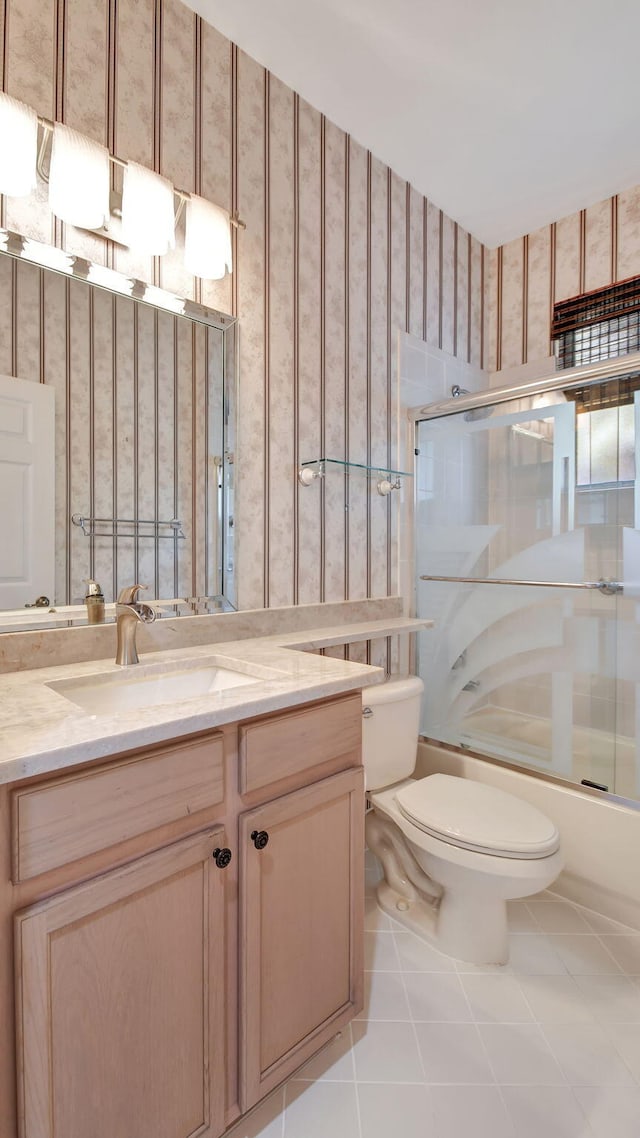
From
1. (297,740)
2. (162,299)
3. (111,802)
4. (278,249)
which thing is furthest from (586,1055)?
(278,249)

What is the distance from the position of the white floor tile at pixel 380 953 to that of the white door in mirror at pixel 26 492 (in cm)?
130

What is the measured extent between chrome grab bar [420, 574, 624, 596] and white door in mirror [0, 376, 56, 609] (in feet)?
4.89

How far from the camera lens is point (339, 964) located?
1201mm

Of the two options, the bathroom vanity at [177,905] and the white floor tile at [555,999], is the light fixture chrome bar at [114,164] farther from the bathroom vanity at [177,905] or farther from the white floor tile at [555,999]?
the white floor tile at [555,999]

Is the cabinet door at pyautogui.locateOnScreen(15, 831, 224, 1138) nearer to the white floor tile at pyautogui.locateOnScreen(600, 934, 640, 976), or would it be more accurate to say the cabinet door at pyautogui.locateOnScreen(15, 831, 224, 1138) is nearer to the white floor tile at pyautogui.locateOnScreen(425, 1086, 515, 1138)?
the white floor tile at pyautogui.locateOnScreen(425, 1086, 515, 1138)

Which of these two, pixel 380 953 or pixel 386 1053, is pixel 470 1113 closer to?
pixel 386 1053

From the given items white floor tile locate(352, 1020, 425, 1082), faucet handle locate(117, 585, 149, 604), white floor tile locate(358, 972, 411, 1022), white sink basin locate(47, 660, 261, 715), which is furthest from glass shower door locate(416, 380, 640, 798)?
faucet handle locate(117, 585, 149, 604)

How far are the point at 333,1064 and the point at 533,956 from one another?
672mm

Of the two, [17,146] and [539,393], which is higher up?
[17,146]

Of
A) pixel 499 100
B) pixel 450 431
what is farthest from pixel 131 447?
pixel 499 100

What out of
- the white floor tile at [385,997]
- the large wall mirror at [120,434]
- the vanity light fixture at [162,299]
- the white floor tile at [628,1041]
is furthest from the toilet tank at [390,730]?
the vanity light fixture at [162,299]

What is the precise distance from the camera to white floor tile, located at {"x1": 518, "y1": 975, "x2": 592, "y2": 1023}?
134 cm

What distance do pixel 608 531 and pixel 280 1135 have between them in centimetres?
180

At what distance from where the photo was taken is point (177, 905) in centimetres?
90
